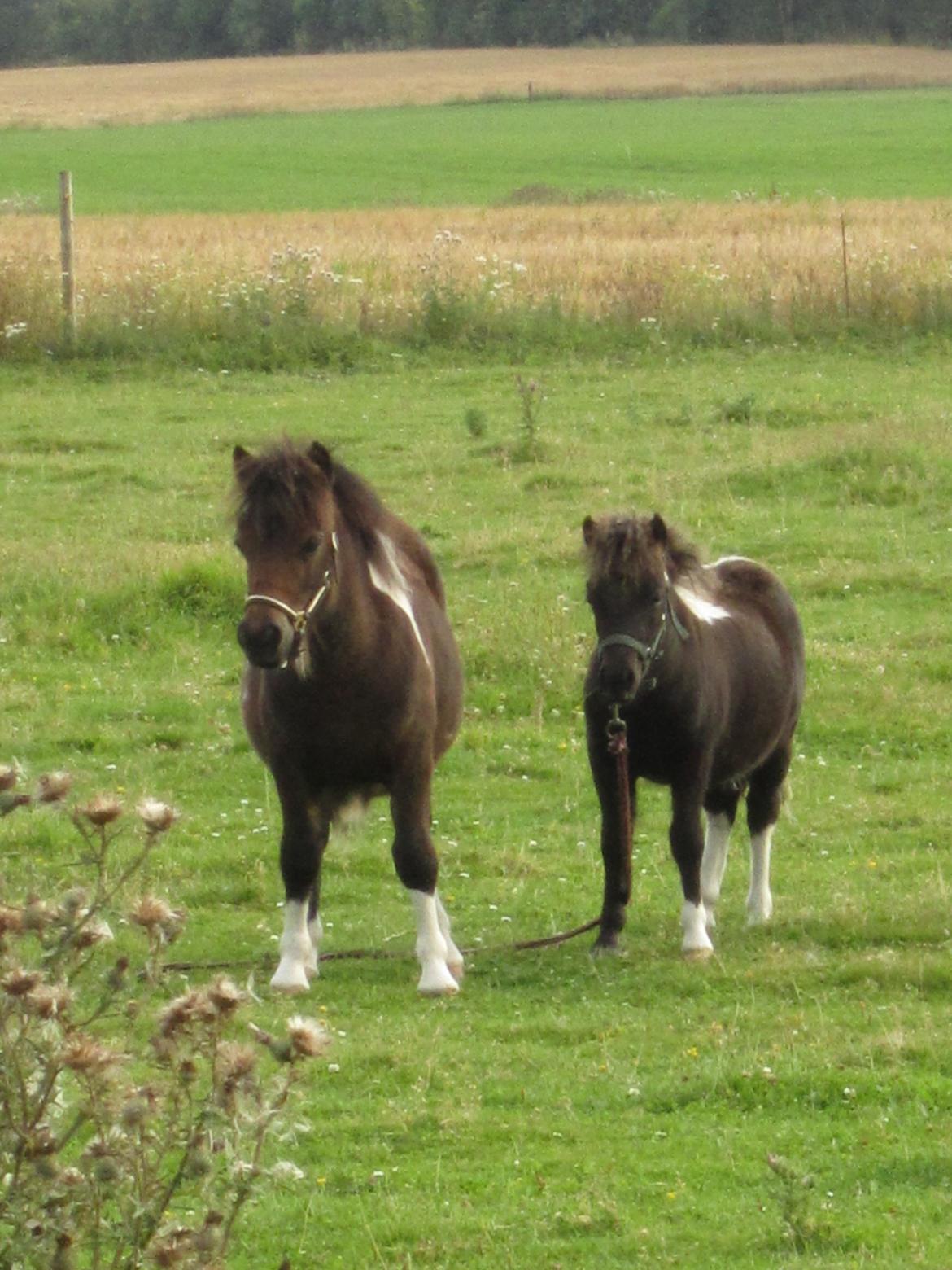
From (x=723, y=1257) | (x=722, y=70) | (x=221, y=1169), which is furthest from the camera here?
(x=722, y=70)

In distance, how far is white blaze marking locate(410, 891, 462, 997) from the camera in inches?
279

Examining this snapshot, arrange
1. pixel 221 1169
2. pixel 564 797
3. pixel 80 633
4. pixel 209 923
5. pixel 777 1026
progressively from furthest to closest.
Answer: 1. pixel 80 633
2. pixel 564 797
3. pixel 209 923
4. pixel 777 1026
5. pixel 221 1169

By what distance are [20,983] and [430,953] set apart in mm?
4116

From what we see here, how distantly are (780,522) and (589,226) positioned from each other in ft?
64.0

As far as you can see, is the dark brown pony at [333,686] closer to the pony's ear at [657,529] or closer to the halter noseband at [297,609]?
the halter noseband at [297,609]

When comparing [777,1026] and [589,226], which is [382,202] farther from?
[777,1026]

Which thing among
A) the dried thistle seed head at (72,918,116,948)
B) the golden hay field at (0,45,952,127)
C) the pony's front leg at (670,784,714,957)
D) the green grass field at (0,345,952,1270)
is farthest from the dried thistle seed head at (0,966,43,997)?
the golden hay field at (0,45,952,127)

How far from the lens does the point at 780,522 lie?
47.2 feet

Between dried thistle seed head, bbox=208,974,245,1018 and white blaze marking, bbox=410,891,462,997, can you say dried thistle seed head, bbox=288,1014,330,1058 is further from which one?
white blaze marking, bbox=410,891,462,997

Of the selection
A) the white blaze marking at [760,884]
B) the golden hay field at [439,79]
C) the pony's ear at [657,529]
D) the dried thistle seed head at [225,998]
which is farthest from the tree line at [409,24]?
the dried thistle seed head at [225,998]

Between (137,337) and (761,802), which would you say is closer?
(761,802)

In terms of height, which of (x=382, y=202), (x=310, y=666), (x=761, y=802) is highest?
(x=310, y=666)

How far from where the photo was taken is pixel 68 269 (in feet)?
72.4

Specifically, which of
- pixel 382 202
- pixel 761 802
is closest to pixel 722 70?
pixel 382 202
